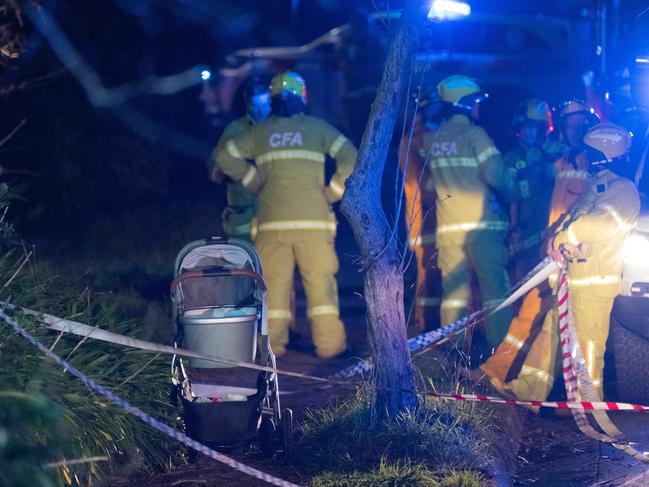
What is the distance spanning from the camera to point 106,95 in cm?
1695

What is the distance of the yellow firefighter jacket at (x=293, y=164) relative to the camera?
8.42 metres

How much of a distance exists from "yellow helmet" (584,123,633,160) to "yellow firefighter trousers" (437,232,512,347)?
62.3 inches

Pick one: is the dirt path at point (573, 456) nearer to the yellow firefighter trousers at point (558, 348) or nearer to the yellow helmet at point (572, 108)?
the yellow firefighter trousers at point (558, 348)

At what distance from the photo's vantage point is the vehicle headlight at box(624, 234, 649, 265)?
23.2 feet

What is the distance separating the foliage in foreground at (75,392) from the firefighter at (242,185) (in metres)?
2.28

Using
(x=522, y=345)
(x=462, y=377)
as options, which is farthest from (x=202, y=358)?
(x=522, y=345)

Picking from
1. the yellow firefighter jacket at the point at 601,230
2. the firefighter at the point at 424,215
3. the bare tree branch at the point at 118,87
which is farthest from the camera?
the bare tree branch at the point at 118,87

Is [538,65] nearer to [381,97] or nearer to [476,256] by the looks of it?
[476,256]

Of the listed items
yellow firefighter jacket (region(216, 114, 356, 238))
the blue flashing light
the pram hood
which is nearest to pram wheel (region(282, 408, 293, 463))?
the pram hood

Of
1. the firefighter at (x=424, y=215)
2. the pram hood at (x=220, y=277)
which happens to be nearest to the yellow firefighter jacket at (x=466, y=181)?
the firefighter at (x=424, y=215)

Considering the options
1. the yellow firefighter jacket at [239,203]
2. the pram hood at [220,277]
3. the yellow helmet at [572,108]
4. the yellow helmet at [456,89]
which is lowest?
the pram hood at [220,277]

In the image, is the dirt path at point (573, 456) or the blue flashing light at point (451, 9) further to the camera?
the blue flashing light at point (451, 9)

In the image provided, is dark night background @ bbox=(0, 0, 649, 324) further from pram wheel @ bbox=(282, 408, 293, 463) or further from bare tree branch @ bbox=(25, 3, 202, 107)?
pram wheel @ bbox=(282, 408, 293, 463)

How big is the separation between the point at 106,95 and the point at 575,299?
36.9 ft
